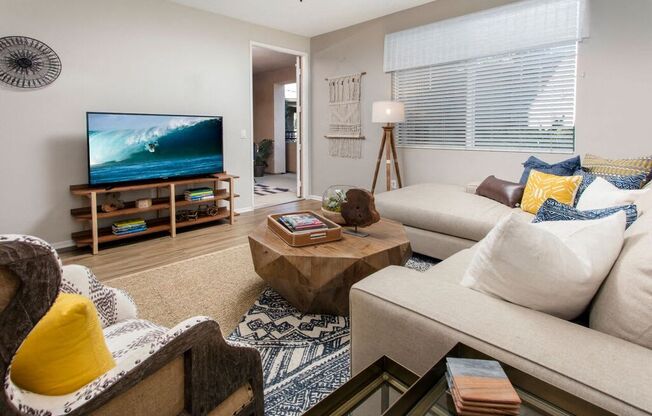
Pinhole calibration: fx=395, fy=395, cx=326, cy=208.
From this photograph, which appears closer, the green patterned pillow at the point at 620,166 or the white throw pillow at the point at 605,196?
the white throw pillow at the point at 605,196

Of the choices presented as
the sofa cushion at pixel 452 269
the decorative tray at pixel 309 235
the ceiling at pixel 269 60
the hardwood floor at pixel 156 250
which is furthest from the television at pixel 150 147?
the sofa cushion at pixel 452 269

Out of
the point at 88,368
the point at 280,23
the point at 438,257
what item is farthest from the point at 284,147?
the point at 88,368

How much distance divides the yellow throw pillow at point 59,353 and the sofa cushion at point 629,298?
1.25 metres

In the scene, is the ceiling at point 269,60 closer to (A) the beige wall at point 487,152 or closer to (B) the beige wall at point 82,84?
(A) the beige wall at point 487,152

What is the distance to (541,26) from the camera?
147 inches

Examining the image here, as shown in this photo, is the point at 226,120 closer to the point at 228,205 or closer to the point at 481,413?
the point at 228,205

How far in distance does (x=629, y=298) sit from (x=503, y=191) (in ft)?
8.68

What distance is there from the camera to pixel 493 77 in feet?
13.7

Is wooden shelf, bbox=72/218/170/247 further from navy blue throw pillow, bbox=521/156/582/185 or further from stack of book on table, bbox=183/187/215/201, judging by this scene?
navy blue throw pillow, bbox=521/156/582/185

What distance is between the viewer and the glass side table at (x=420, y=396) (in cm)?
82

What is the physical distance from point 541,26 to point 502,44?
0.37 metres

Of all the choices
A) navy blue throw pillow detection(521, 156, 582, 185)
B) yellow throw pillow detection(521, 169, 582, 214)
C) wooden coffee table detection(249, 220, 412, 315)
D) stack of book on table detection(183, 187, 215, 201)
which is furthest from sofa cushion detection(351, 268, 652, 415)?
stack of book on table detection(183, 187, 215, 201)

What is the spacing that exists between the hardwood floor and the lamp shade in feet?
6.53

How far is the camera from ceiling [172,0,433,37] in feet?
14.7
